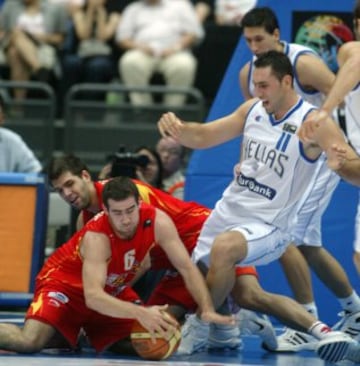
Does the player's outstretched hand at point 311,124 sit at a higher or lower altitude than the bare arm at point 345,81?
lower

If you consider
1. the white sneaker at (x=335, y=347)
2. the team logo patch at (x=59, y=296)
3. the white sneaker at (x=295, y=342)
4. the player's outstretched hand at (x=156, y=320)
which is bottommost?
the white sneaker at (x=295, y=342)

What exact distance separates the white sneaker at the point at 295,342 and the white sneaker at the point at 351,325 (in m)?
0.30

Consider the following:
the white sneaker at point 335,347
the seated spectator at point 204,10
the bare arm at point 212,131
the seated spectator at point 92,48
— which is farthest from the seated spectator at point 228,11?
the white sneaker at point 335,347

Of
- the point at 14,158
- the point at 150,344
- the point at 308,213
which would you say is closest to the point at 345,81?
the point at 308,213

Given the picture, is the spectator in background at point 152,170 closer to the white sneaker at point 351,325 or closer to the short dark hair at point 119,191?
the white sneaker at point 351,325

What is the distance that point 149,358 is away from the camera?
29.5ft

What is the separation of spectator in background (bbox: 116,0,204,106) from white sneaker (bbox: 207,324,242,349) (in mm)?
5984

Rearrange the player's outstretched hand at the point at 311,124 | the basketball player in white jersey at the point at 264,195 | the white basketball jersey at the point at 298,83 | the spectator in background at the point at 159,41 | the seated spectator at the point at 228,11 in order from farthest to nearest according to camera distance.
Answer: the seated spectator at the point at 228,11
the spectator in background at the point at 159,41
the white basketball jersey at the point at 298,83
the basketball player in white jersey at the point at 264,195
the player's outstretched hand at the point at 311,124

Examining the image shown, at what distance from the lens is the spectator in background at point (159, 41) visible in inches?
601

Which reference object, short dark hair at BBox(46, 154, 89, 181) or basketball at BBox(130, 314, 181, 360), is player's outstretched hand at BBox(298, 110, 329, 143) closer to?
basketball at BBox(130, 314, 181, 360)

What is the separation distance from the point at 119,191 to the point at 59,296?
3.28ft

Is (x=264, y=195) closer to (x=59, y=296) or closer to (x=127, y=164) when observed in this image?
Answer: (x=59, y=296)

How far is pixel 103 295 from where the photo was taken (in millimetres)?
8656

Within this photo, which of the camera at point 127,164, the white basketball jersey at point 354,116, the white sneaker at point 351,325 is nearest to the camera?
the white basketball jersey at point 354,116
